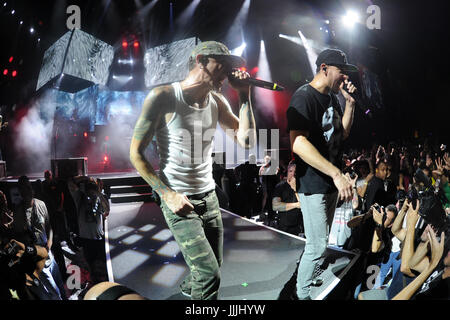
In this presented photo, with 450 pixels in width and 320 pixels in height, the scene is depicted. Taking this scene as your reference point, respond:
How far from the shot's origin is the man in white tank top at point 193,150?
1.56 metres

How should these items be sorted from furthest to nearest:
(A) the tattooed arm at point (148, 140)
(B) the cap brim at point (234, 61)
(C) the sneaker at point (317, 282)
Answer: (C) the sneaker at point (317, 282) → (B) the cap brim at point (234, 61) → (A) the tattooed arm at point (148, 140)

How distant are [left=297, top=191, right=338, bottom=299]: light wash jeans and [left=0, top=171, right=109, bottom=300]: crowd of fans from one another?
1493 mm

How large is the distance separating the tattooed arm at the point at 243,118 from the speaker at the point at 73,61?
4.13 feet

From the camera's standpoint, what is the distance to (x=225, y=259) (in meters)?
2.41

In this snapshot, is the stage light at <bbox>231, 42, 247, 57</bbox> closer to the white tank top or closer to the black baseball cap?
the black baseball cap

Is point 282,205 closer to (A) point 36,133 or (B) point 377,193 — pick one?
(B) point 377,193

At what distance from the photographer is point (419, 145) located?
4.79 metres

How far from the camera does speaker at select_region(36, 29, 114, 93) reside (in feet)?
7.56

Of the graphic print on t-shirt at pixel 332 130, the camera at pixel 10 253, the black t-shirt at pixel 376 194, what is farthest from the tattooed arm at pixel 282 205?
the camera at pixel 10 253

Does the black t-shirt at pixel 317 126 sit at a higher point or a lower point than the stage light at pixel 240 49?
lower

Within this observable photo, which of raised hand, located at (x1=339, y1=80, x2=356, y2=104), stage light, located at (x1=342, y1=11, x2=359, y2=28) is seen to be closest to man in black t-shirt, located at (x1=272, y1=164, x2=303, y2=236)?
raised hand, located at (x1=339, y1=80, x2=356, y2=104)

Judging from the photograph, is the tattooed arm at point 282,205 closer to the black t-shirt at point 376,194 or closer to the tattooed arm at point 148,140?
the black t-shirt at point 376,194

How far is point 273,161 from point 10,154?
2.61 m
